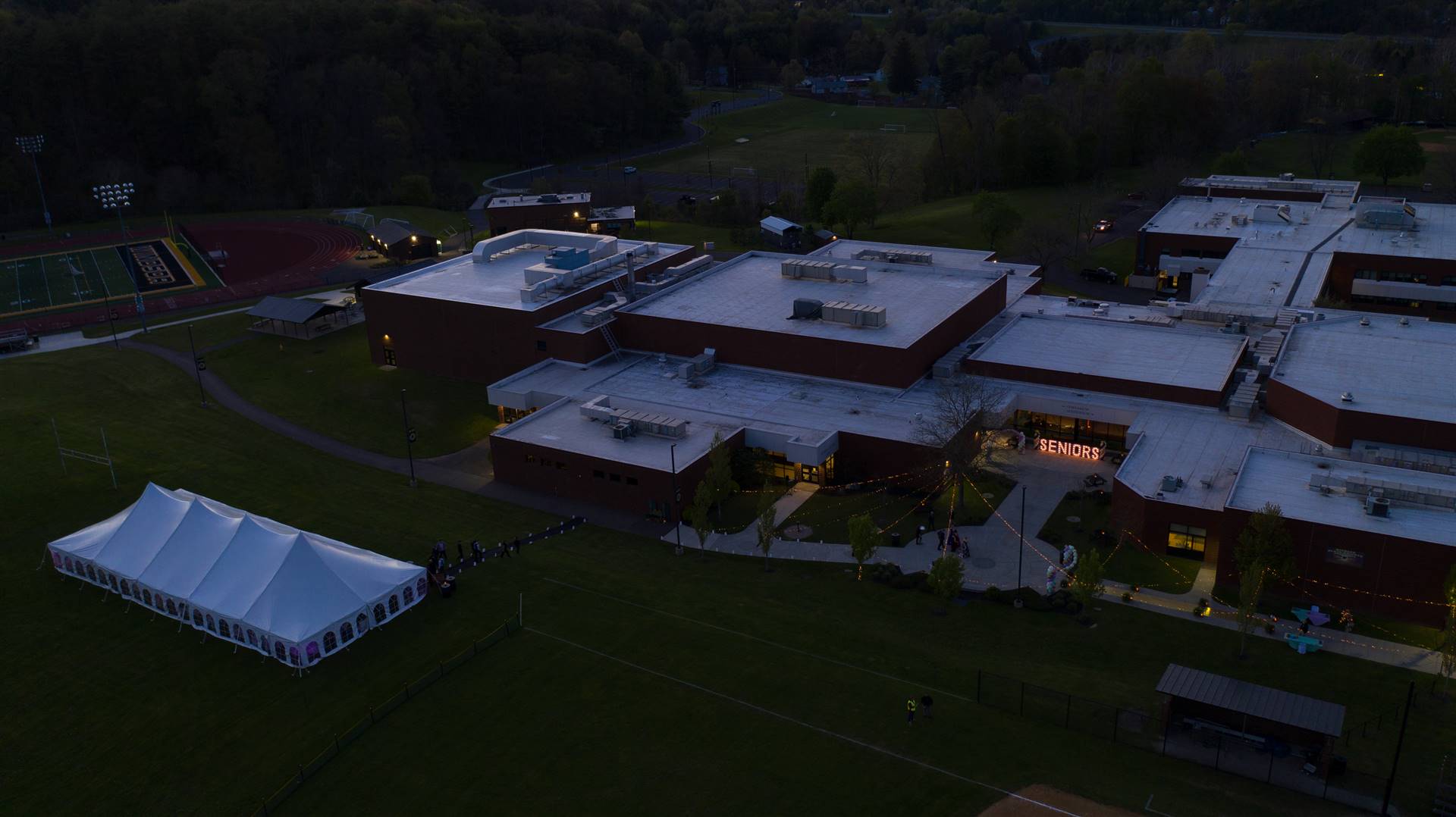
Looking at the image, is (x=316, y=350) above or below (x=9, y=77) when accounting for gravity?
below

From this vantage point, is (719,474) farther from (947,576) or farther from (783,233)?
(783,233)

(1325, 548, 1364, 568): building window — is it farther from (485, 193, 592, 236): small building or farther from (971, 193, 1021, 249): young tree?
(485, 193, 592, 236): small building

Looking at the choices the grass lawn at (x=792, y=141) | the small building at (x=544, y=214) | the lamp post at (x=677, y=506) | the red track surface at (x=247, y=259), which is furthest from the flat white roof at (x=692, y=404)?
the grass lawn at (x=792, y=141)

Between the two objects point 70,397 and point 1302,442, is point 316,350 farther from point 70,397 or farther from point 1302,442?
point 1302,442

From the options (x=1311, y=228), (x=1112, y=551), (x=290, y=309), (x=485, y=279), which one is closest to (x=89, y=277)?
(x=290, y=309)

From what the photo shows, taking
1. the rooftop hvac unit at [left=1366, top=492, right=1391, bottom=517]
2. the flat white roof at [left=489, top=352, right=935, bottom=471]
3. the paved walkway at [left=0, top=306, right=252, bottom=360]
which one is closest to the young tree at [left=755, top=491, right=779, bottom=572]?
the flat white roof at [left=489, top=352, right=935, bottom=471]

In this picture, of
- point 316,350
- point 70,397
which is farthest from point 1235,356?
point 70,397

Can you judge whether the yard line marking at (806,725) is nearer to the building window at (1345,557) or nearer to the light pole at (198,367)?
the building window at (1345,557)
